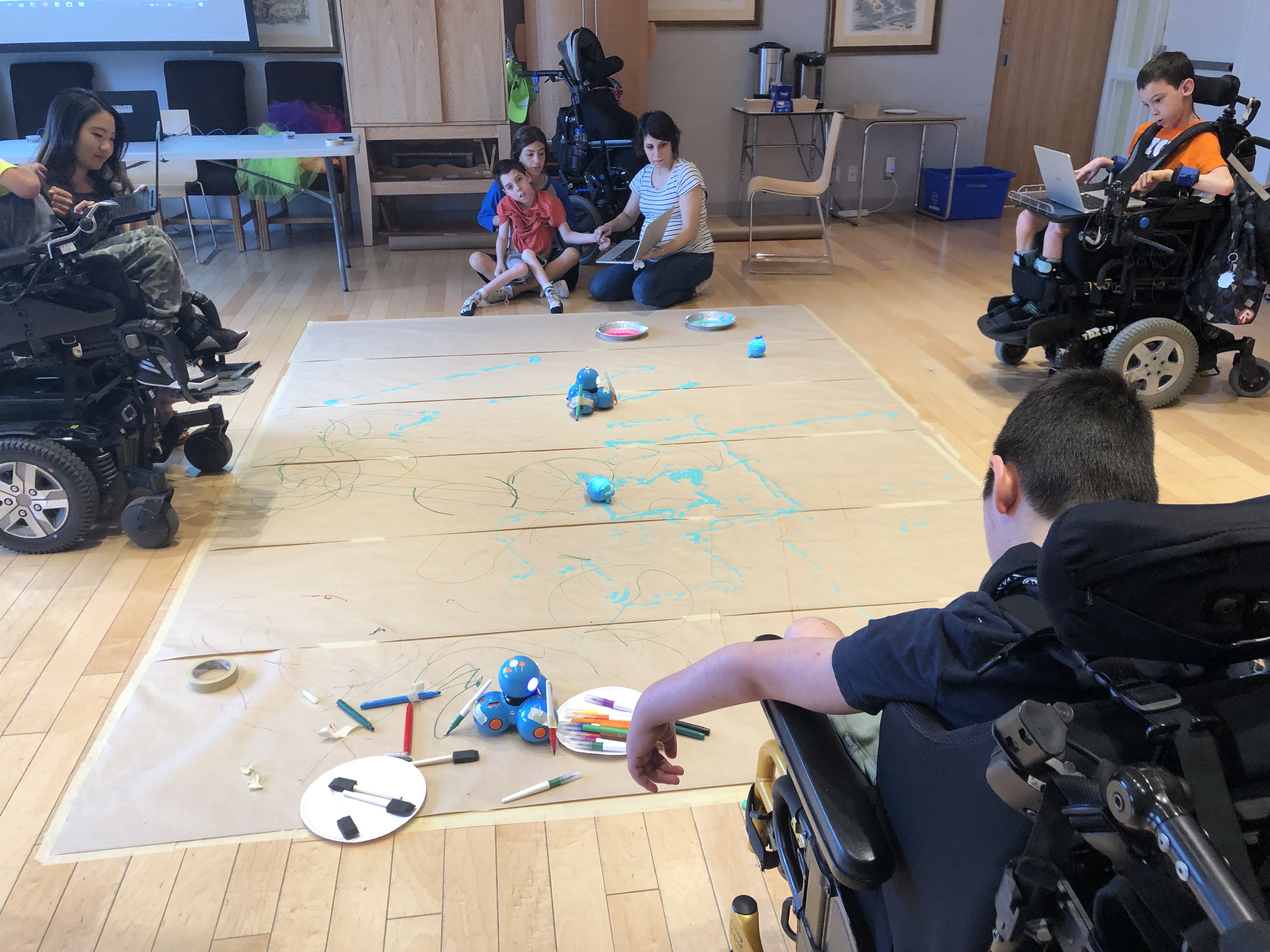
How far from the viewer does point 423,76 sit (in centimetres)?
563

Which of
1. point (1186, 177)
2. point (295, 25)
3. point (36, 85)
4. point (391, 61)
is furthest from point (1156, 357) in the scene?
point (36, 85)

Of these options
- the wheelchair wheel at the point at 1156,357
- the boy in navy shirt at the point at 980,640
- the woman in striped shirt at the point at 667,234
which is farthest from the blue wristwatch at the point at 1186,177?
the boy in navy shirt at the point at 980,640

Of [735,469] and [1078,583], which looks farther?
[735,469]

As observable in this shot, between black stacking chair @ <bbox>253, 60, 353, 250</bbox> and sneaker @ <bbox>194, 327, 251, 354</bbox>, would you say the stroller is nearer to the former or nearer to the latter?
black stacking chair @ <bbox>253, 60, 353, 250</bbox>

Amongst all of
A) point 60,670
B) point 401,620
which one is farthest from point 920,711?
point 60,670

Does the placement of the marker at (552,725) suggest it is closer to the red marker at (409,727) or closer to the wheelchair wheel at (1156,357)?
the red marker at (409,727)

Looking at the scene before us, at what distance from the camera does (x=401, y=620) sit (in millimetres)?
2285

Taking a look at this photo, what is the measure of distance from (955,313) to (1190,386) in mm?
1193

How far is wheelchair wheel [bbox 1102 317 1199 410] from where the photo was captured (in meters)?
3.38

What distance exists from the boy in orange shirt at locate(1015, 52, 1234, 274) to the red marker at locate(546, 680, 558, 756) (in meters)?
2.55

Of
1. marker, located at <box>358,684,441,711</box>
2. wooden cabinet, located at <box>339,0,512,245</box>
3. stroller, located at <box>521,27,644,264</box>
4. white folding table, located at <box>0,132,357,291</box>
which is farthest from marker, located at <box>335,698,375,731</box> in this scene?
wooden cabinet, located at <box>339,0,512,245</box>

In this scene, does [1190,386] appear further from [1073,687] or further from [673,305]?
[1073,687]

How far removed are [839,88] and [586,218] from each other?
2422 mm

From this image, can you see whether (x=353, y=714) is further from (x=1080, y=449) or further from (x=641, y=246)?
(x=641, y=246)
